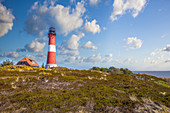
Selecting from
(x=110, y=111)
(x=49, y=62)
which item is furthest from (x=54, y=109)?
(x=49, y=62)

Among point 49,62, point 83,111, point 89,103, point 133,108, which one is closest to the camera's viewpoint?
point 83,111

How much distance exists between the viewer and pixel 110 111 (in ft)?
16.3

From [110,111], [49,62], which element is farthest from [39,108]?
[49,62]

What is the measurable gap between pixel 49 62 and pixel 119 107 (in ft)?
119

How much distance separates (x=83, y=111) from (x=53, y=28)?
142 feet

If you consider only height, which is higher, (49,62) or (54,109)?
(49,62)

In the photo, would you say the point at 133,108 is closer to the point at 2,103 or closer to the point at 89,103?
the point at 89,103

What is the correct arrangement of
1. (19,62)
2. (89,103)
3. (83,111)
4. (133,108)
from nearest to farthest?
(83,111), (133,108), (89,103), (19,62)

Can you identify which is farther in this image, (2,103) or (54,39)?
(54,39)

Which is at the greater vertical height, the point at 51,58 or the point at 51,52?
the point at 51,52

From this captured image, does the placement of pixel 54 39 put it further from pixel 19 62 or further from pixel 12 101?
pixel 12 101

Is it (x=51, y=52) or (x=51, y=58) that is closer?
(x=51, y=58)

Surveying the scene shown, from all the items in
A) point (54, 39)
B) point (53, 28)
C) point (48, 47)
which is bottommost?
point (48, 47)

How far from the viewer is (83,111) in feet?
15.9
